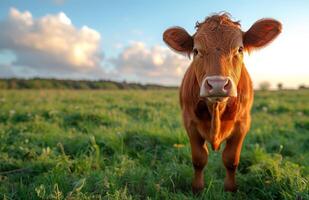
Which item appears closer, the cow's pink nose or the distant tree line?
the cow's pink nose

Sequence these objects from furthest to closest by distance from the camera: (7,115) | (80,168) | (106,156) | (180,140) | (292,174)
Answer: (7,115)
(180,140)
(106,156)
(80,168)
(292,174)

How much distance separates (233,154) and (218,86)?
1.42m

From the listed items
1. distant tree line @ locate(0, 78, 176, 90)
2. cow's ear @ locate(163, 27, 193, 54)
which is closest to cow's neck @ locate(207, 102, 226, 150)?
cow's ear @ locate(163, 27, 193, 54)

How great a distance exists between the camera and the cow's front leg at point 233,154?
4.18 meters

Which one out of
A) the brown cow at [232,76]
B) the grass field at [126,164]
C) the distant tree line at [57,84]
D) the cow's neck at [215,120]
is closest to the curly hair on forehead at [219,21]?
the brown cow at [232,76]

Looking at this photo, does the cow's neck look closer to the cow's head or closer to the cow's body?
the cow's body

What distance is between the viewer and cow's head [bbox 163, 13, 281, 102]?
3.13m

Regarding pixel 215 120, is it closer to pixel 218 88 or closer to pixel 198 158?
pixel 198 158

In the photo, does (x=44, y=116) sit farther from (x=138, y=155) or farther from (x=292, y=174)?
(x=292, y=174)

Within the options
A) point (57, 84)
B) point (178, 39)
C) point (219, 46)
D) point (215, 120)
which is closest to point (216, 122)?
point (215, 120)

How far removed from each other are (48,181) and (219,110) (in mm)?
2155

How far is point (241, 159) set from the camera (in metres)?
5.16

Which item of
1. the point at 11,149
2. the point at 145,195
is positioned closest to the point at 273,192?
the point at 145,195

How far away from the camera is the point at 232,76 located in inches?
135
